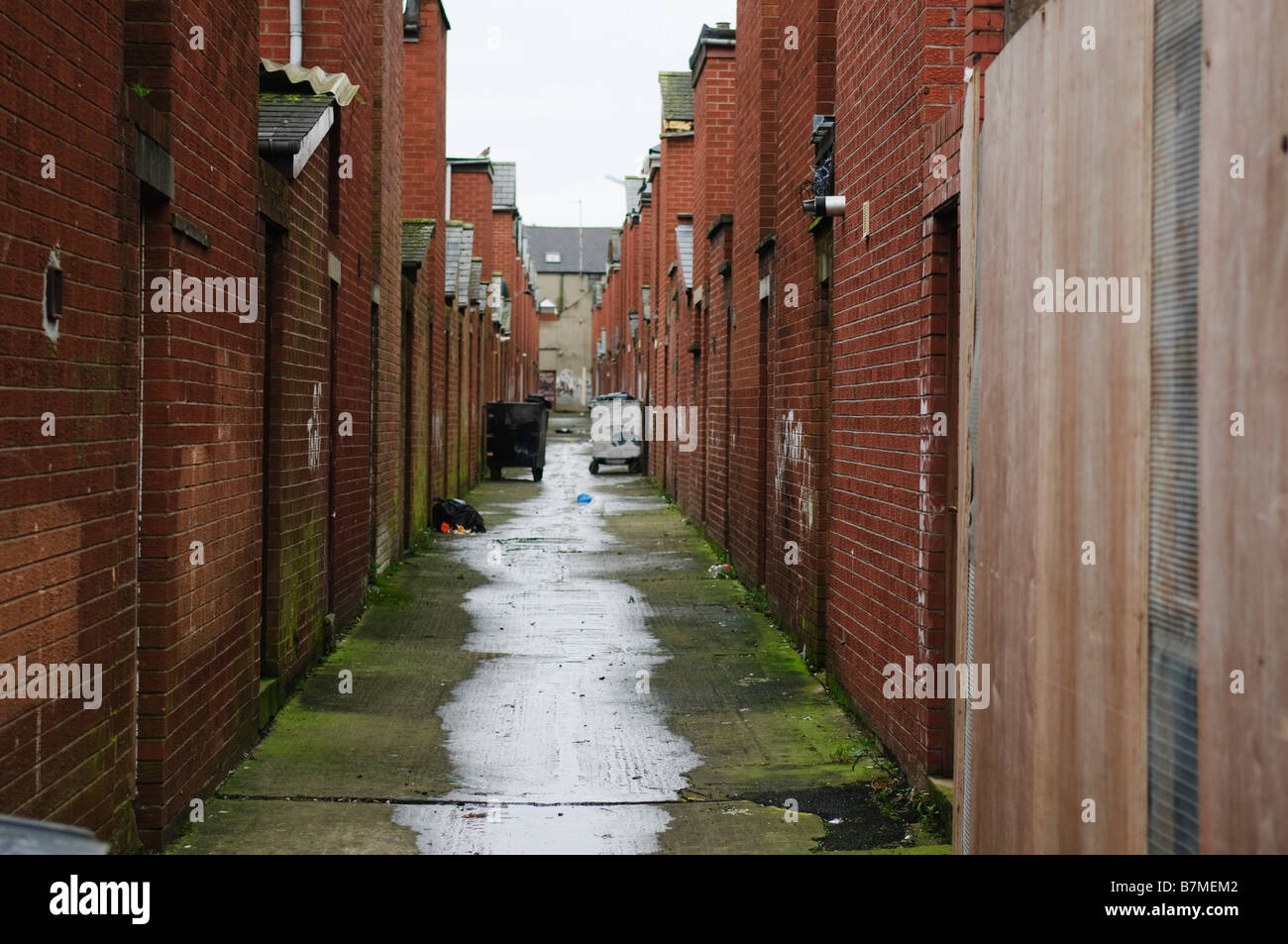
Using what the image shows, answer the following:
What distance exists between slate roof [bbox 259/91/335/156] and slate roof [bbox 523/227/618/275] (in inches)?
3061

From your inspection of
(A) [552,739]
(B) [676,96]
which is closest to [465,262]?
(B) [676,96]

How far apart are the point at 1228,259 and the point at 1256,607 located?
0.64 meters

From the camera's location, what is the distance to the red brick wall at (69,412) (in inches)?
142

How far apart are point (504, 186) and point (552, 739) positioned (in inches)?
1403

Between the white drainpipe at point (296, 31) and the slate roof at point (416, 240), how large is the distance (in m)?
6.09

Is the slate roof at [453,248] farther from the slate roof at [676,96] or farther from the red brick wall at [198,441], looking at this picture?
the red brick wall at [198,441]

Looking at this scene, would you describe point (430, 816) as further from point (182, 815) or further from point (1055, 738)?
→ point (1055, 738)

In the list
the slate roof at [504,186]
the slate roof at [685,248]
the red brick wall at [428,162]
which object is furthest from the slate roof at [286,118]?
the slate roof at [504,186]

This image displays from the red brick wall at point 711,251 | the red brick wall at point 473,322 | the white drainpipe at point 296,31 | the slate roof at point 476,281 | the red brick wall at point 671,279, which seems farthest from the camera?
the slate roof at point 476,281

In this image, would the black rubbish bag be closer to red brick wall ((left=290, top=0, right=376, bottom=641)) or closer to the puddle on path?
the puddle on path

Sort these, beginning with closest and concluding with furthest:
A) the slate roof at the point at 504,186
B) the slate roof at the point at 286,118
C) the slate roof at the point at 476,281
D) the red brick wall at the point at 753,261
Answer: the slate roof at the point at 286,118 < the red brick wall at the point at 753,261 < the slate roof at the point at 476,281 < the slate roof at the point at 504,186

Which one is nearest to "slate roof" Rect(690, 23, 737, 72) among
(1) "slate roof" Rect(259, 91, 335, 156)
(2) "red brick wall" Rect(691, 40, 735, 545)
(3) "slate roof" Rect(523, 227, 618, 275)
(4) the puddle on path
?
(2) "red brick wall" Rect(691, 40, 735, 545)
